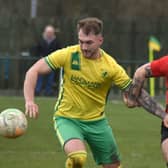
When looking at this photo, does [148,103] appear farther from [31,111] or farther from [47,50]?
[47,50]

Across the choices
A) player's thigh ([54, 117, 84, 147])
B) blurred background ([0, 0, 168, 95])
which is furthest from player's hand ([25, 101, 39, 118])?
blurred background ([0, 0, 168, 95])

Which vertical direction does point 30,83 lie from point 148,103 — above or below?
above

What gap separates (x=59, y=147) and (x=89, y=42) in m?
4.17

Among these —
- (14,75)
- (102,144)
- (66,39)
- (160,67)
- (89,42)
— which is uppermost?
(89,42)

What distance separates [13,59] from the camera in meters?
23.9

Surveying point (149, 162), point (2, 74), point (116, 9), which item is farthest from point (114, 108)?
point (116, 9)

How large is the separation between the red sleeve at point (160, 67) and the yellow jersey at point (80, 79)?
1.23 feet

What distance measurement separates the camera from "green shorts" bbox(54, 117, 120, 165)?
816cm

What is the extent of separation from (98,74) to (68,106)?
488mm

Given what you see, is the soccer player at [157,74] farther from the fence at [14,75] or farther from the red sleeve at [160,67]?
the fence at [14,75]

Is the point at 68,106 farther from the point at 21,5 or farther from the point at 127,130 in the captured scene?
the point at 21,5

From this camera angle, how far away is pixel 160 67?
325 inches

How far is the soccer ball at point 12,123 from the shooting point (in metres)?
8.11

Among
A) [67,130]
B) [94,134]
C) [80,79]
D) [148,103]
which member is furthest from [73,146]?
[148,103]
